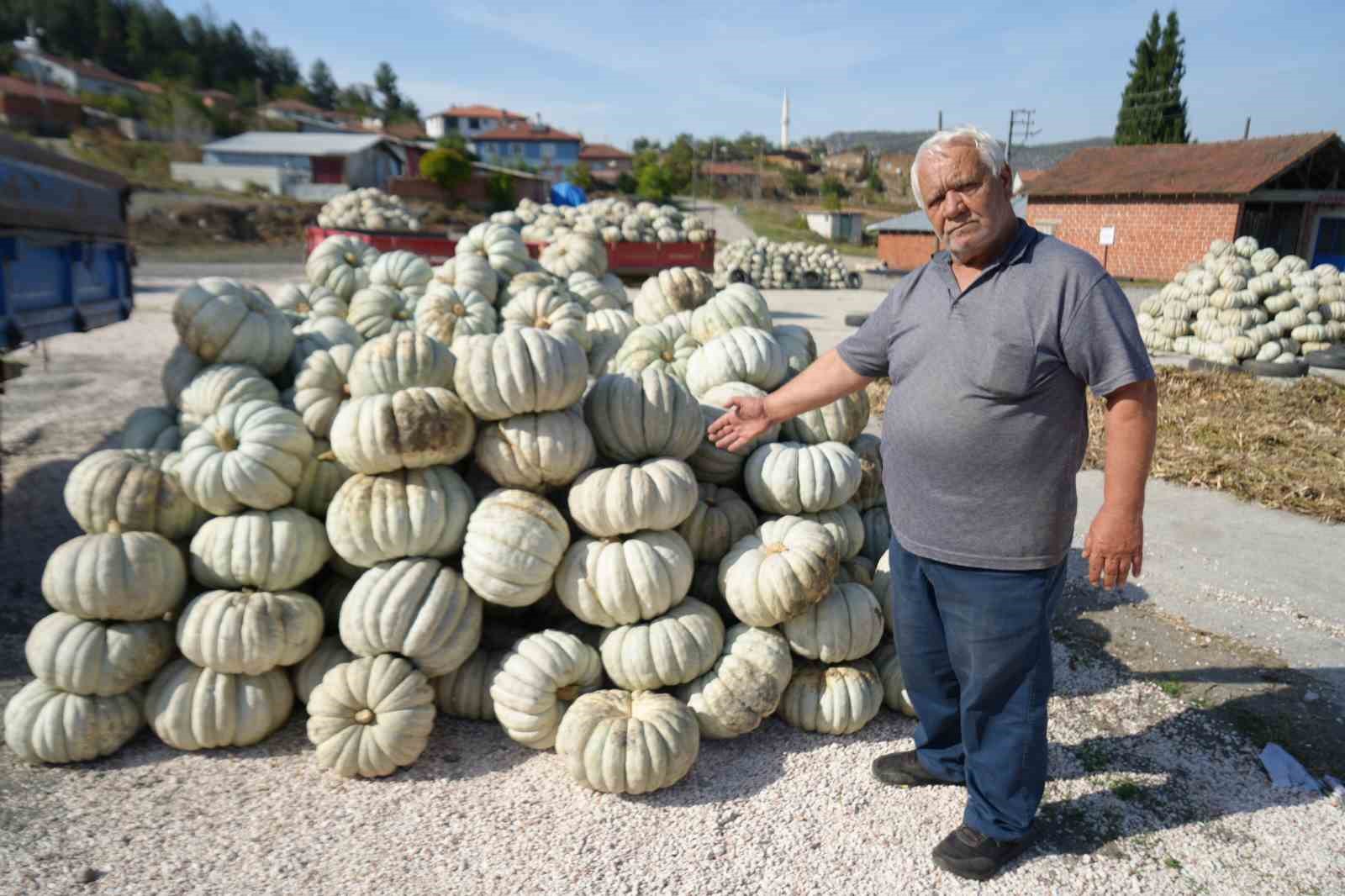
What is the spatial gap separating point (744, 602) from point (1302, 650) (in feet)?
10.4

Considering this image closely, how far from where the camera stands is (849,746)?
3.62 m

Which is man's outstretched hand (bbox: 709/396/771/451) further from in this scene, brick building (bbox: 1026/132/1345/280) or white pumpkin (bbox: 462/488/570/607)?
brick building (bbox: 1026/132/1345/280)

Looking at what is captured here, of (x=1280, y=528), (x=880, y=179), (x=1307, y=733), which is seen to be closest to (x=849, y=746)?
(x=1307, y=733)

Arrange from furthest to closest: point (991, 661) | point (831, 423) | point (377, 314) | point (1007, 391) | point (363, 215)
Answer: point (363, 215) < point (377, 314) < point (831, 423) < point (991, 661) < point (1007, 391)

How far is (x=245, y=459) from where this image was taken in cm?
366

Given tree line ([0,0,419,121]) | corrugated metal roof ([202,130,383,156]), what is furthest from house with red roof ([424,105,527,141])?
corrugated metal roof ([202,130,383,156])

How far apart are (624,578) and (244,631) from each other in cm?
155

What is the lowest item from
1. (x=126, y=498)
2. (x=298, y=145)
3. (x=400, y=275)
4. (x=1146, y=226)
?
(x=126, y=498)

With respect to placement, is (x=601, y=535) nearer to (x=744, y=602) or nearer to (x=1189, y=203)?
(x=744, y=602)

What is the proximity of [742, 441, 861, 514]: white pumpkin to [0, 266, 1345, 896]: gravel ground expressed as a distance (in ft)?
3.39

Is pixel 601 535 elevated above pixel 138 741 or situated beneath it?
elevated above

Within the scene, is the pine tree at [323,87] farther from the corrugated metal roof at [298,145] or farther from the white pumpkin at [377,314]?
the white pumpkin at [377,314]

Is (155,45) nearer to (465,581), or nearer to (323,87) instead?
(323,87)

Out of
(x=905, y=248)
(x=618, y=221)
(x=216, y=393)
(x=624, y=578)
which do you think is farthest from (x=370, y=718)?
(x=905, y=248)
